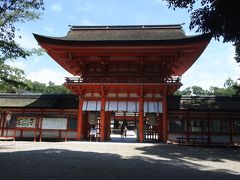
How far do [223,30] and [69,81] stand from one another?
49.9 feet

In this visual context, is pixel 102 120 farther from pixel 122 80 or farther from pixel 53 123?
pixel 53 123

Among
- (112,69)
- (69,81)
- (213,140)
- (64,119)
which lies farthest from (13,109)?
(213,140)

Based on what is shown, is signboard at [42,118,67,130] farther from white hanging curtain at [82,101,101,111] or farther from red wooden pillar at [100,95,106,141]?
red wooden pillar at [100,95,106,141]

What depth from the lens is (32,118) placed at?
2480 cm

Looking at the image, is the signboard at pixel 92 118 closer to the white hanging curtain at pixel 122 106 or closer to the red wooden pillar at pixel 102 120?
the red wooden pillar at pixel 102 120

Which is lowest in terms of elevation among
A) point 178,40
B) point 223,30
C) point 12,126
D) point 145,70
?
point 12,126

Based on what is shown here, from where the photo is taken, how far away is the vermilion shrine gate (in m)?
21.3

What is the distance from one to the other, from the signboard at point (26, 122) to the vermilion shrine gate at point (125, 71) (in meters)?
4.78

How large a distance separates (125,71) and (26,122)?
1052 cm

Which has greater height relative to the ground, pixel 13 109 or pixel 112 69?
pixel 112 69

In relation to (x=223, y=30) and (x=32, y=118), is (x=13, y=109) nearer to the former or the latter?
(x=32, y=118)

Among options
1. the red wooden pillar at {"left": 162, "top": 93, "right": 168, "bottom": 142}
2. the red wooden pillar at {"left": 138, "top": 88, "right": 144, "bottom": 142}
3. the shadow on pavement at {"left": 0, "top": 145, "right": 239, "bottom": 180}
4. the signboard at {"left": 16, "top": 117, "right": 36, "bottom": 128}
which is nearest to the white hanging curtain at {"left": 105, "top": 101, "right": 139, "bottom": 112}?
the red wooden pillar at {"left": 138, "top": 88, "right": 144, "bottom": 142}

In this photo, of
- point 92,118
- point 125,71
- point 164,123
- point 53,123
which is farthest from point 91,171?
point 53,123

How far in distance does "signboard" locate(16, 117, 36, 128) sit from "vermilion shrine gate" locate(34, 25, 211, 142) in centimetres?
478
